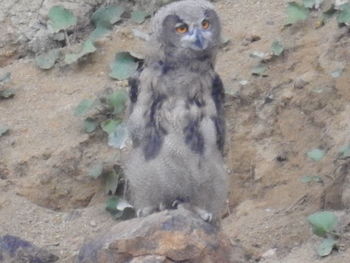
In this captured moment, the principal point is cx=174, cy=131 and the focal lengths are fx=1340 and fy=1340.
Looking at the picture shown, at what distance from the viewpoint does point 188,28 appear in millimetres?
6871

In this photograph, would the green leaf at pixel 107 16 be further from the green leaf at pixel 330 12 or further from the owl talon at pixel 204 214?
the owl talon at pixel 204 214

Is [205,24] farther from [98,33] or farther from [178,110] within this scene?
[98,33]

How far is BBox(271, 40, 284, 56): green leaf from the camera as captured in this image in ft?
27.9

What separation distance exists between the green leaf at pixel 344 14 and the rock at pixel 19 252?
2.44 metres

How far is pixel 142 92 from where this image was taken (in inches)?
277

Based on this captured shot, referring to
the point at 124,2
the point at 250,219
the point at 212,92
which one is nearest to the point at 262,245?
the point at 250,219

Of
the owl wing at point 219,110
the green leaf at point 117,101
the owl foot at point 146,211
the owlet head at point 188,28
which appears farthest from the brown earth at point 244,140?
the owlet head at point 188,28

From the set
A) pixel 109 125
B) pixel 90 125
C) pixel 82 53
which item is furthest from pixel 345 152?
pixel 82 53

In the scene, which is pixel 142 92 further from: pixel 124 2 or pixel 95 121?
pixel 124 2

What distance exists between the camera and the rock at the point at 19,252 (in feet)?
23.3

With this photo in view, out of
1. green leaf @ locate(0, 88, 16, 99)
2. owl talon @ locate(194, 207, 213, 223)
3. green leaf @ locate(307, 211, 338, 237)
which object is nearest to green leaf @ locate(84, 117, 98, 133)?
green leaf @ locate(0, 88, 16, 99)

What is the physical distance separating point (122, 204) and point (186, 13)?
57.5 inches

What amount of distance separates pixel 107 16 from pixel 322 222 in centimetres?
288

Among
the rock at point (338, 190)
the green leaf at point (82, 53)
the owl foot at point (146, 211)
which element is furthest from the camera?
the green leaf at point (82, 53)
